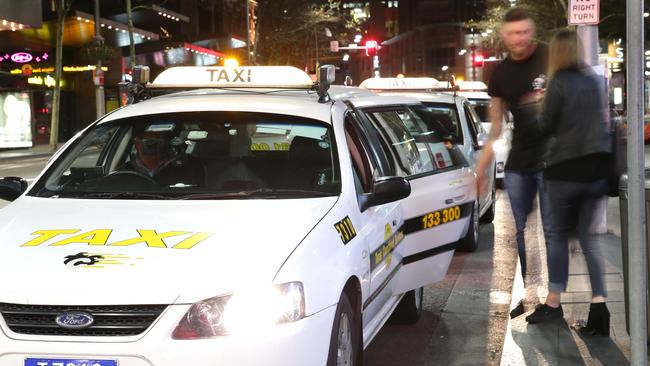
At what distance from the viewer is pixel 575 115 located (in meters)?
5.31

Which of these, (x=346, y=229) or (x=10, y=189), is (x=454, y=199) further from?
(x=10, y=189)

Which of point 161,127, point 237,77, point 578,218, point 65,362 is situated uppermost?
point 237,77

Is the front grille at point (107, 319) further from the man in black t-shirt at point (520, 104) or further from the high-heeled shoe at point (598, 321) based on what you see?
the high-heeled shoe at point (598, 321)

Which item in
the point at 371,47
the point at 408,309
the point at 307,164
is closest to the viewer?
the point at 307,164

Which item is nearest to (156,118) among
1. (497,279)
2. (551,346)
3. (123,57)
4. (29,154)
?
(551,346)

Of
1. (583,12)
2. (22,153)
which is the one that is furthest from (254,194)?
(22,153)

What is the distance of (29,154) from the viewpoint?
30359mm

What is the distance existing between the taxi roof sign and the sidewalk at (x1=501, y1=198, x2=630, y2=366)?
3.66 meters

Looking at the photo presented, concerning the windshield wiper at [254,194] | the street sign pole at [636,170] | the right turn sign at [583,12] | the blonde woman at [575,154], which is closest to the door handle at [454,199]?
the blonde woman at [575,154]

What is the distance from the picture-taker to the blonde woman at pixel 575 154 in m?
Answer: 5.28

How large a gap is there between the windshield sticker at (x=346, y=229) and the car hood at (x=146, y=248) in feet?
0.35

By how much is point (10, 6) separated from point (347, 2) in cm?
14170

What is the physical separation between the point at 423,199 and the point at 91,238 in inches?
96.8

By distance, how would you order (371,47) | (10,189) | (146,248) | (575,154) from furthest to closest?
(371,47) → (575,154) → (10,189) → (146,248)
